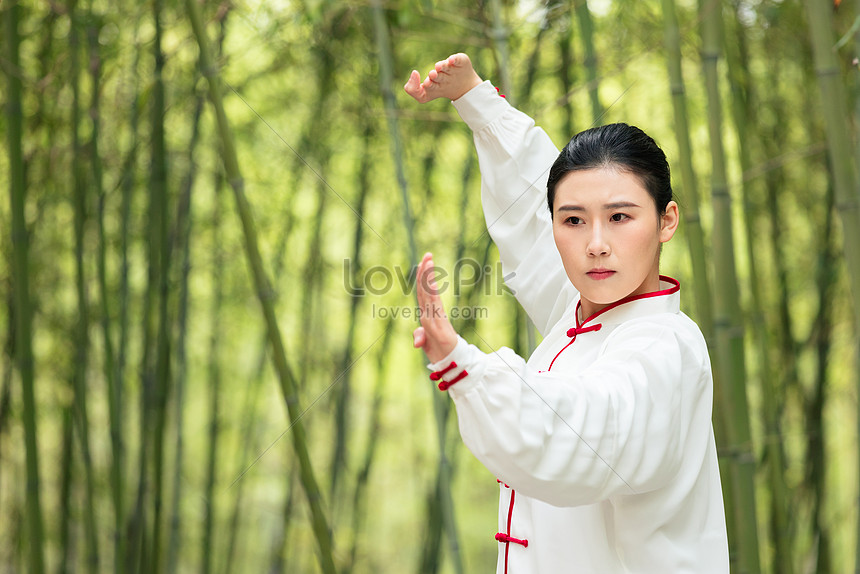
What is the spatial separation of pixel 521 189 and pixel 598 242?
0.90 feet

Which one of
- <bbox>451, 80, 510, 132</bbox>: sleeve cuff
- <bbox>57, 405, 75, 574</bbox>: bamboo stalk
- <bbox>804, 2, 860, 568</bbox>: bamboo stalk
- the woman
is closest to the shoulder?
the woman

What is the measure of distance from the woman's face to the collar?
1.3 inches

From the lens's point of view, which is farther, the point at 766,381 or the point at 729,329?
the point at 766,381

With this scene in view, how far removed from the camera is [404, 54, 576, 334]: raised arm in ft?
3.24

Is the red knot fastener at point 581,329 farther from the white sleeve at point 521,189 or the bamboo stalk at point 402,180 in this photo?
the bamboo stalk at point 402,180

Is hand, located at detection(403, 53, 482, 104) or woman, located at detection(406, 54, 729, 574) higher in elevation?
hand, located at detection(403, 53, 482, 104)

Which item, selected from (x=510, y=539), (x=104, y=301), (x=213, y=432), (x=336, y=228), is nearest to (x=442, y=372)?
(x=510, y=539)

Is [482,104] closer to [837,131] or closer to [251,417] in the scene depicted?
[837,131]

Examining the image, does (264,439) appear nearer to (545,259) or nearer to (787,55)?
(787,55)

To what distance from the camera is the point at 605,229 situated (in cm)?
75

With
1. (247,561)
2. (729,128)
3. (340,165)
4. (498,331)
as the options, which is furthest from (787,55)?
(247,561)

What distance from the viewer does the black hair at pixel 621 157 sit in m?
0.75

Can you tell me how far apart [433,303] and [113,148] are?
2431mm

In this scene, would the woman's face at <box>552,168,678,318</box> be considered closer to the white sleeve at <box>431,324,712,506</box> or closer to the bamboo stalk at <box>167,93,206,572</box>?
the white sleeve at <box>431,324,712,506</box>
